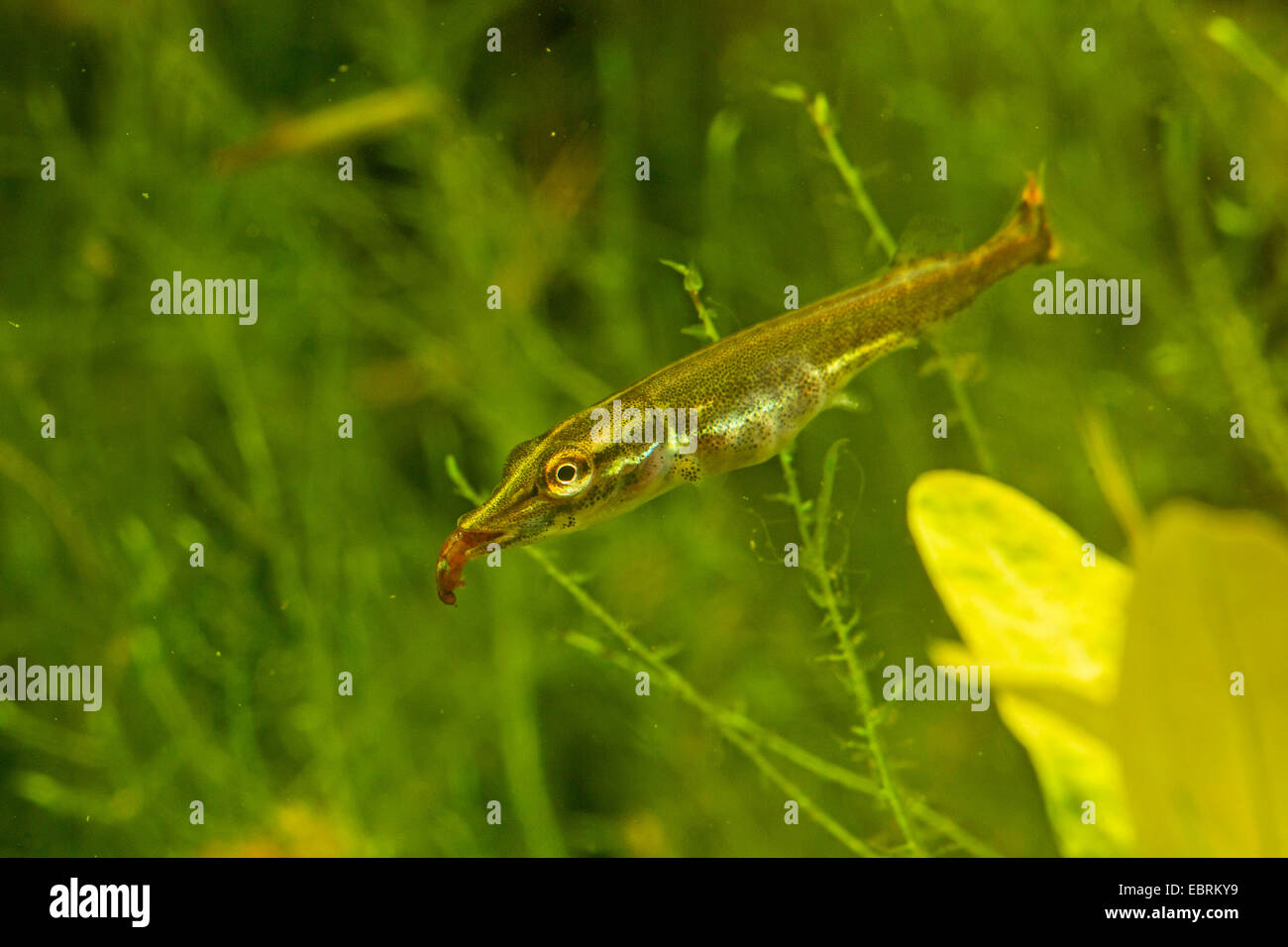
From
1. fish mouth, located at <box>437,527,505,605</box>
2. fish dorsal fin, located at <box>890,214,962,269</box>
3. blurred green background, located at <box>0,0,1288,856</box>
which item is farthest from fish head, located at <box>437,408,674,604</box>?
blurred green background, located at <box>0,0,1288,856</box>

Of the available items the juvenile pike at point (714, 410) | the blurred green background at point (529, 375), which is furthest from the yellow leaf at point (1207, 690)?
the blurred green background at point (529, 375)

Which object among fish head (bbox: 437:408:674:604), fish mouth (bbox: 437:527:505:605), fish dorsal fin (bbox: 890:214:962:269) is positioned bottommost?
fish mouth (bbox: 437:527:505:605)

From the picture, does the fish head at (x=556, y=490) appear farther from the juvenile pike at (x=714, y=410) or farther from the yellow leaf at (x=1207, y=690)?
A: the yellow leaf at (x=1207, y=690)

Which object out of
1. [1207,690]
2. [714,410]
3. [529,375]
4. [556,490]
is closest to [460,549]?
[556,490]

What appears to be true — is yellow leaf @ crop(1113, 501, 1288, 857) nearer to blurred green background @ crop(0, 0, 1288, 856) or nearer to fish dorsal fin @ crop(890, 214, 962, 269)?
fish dorsal fin @ crop(890, 214, 962, 269)
